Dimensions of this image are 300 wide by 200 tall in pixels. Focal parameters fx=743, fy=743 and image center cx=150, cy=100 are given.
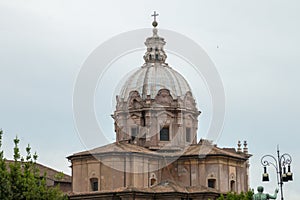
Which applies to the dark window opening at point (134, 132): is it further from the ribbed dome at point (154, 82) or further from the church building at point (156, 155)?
the ribbed dome at point (154, 82)

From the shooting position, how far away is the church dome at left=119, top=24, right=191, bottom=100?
6850 centimetres

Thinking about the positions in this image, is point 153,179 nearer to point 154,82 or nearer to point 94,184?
point 94,184

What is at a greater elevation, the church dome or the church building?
the church dome

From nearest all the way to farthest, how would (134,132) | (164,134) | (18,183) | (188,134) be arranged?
(18,183) → (164,134) → (134,132) → (188,134)

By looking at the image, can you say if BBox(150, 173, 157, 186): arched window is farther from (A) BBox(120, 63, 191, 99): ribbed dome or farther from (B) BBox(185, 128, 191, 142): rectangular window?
(A) BBox(120, 63, 191, 99): ribbed dome

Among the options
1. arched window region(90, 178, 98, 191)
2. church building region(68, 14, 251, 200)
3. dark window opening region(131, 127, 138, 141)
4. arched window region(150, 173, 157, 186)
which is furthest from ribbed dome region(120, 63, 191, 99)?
arched window region(90, 178, 98, 191)

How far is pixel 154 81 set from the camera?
226 ft

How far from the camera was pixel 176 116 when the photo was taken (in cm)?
6738

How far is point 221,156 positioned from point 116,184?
31.0 ft

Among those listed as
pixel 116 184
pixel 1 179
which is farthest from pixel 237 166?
pixel 1 179

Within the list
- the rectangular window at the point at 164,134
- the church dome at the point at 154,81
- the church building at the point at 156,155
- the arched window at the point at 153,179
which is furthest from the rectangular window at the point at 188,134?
the arched window at the point at 153,179

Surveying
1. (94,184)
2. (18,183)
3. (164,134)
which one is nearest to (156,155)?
(164,134)

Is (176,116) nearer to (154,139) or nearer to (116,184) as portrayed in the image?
(154,139)

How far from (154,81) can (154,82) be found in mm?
93
